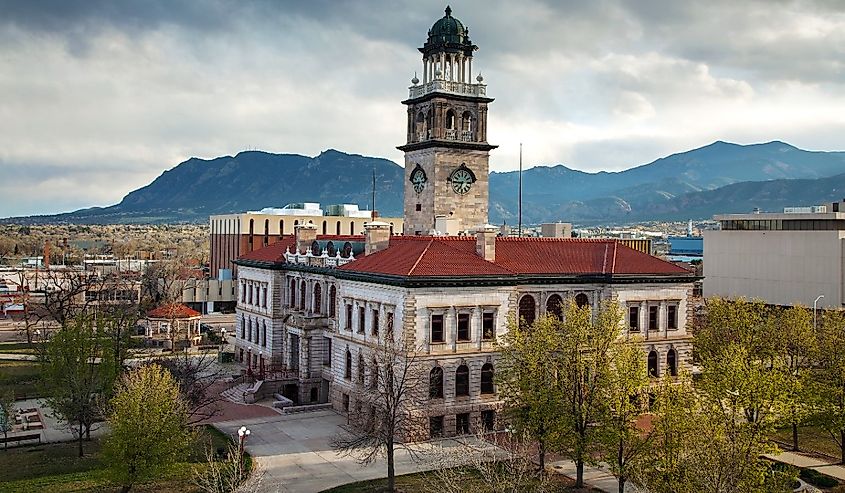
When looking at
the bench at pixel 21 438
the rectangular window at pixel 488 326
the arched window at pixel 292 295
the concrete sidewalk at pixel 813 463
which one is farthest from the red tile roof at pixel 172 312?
the concrete sidewalk at pixel 813 463

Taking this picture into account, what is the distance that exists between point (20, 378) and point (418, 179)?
124 feet

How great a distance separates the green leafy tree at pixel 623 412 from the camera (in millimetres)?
37688

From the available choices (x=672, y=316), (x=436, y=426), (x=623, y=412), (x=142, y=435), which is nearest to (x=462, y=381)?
(x=436, y=426)

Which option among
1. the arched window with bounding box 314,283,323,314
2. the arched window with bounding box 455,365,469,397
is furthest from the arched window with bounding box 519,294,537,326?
the arched window with bounding box 314,283,323,314

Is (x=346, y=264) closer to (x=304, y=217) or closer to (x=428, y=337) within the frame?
(x=428, y=337)

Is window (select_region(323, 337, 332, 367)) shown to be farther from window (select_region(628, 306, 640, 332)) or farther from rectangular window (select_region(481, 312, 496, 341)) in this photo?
window (select_region(628, 306, 640, 332))

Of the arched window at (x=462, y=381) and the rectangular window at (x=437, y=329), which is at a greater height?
the rectangular window at (x=437, y=329)

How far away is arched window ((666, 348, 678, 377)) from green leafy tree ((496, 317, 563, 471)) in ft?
54.8

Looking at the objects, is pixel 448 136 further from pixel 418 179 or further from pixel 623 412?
pixel 623 412

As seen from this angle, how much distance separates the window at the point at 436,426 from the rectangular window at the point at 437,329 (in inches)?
189

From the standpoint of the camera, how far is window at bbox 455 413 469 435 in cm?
5097

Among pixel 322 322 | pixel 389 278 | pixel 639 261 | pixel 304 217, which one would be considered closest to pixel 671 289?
pixel 639 261

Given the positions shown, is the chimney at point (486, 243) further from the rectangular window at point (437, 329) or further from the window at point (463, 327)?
the rectangular window at point (437, 329)

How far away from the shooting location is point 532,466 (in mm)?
41062
